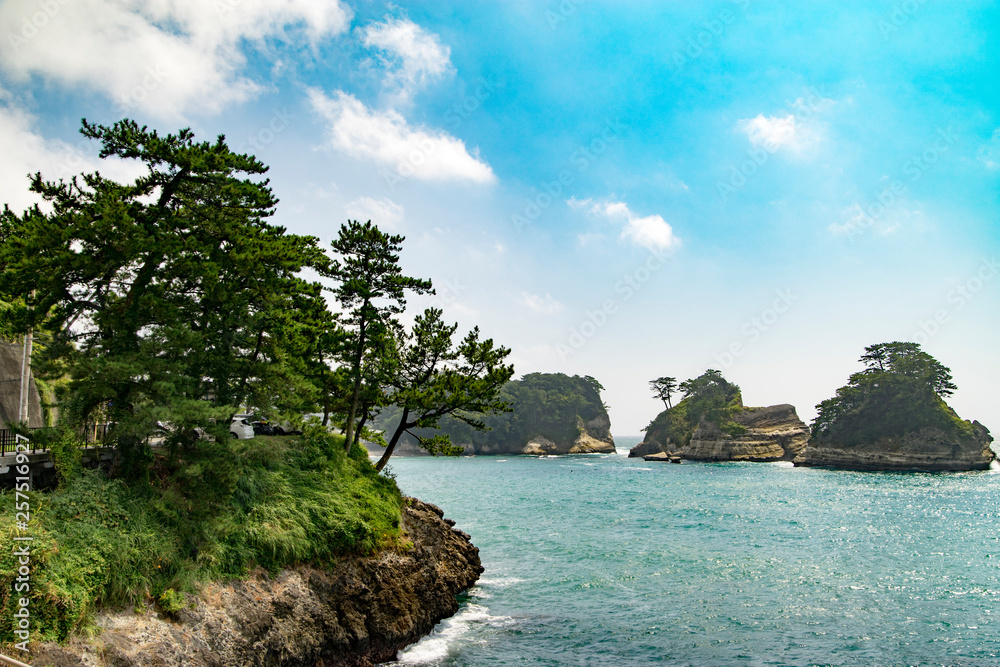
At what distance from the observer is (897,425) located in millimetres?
93562

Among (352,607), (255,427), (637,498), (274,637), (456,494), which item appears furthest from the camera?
(456,494)

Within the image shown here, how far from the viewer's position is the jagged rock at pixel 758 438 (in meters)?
116

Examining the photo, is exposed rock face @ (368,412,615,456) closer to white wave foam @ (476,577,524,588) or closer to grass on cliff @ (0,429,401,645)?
white wave foam @ (476,577,524,588)

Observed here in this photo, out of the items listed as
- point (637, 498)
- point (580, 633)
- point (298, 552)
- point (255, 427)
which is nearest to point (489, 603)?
point (580, 633)

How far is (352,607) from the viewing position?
17.0 meters

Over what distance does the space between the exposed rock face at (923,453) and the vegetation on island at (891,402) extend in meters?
1.19

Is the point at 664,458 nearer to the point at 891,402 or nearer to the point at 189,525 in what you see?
the point at 891,402

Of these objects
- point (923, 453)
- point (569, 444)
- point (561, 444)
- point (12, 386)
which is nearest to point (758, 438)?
point (923, 453)

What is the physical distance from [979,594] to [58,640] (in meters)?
33.4

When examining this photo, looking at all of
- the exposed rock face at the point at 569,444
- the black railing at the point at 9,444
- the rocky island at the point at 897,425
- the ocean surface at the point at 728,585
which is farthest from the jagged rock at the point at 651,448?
the black railing at the point at 9,444

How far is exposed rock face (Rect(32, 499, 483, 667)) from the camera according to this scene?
1166 cm

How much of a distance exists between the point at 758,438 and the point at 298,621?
12176 centimetres

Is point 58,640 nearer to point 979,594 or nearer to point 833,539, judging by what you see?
point 979,594

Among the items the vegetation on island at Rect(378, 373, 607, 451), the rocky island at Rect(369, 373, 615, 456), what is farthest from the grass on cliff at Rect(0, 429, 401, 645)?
the vegetation on island at Rect(378, 373, 607, 451)
